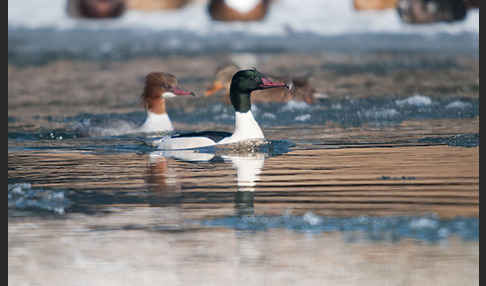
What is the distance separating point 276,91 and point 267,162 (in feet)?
18.8

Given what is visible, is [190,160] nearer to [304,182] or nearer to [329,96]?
[304,182]

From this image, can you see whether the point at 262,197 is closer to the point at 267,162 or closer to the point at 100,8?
the point at 267,162

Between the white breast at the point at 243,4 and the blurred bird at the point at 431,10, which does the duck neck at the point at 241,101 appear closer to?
the blurred bird at the point at 431,10

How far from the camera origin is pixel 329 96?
16.6m

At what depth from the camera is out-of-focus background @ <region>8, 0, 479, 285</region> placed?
673 centimetres

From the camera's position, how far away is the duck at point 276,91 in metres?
15.7

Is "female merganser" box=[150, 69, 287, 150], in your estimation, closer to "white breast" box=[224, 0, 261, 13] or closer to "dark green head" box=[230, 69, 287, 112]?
"dark green head" box=[230, 69, 287, 112]

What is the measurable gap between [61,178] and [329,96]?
286 inches

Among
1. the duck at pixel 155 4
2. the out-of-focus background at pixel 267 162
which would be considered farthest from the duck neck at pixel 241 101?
the duck at pixel 155 4

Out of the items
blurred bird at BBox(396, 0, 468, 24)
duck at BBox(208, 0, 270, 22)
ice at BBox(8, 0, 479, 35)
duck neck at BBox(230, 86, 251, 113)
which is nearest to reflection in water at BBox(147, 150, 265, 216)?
duck neck at BBox(230, 86, 251, 113)

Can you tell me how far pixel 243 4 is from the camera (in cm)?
2559

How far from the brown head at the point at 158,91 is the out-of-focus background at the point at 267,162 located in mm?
423

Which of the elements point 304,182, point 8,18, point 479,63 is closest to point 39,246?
point 304,182

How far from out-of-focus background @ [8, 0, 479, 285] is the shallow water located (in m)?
0.02
